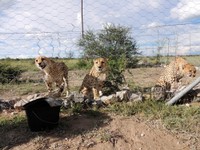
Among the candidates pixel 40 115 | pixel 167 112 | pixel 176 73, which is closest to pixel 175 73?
pixel 176 73

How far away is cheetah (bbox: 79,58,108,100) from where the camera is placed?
7072mm

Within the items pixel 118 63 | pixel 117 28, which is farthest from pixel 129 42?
pixel 118 63

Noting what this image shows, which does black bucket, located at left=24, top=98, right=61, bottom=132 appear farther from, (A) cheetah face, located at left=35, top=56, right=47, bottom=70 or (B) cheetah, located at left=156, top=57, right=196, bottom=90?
(B) cheetah, located at left=156, top=57, right=196, bottom=90

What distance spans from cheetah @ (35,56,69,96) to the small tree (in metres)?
1.00

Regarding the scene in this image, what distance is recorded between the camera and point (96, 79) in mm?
7188

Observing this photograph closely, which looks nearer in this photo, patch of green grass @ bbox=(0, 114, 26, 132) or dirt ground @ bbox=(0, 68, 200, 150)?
dirt ground @ bbox=(0, 68, 200, 150)

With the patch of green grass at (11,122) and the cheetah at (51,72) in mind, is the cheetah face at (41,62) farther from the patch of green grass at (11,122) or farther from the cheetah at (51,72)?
the patch of green grass at (11,122)

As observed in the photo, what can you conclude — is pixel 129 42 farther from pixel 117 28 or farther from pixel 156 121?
pixel 156 121

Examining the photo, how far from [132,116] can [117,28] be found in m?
7.25

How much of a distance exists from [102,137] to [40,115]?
908 millimetres

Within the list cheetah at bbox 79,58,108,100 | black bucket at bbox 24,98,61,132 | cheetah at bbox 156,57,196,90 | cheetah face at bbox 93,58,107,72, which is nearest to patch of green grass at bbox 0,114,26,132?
black bucket at bbox 24,98,61,132

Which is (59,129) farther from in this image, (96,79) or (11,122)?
(96,79)

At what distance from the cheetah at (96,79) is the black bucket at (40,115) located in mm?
1902

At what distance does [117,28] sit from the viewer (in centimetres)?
1239
